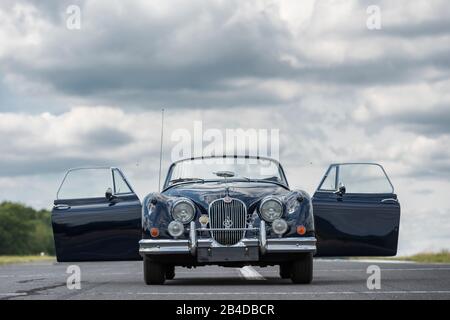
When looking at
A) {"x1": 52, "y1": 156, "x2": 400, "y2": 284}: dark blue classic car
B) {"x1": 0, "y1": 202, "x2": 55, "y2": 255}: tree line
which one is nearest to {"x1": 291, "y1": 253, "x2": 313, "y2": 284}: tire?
{"x1": 52, "y1": 156, "x2": 400, "y2": 284}: dark blue classic car

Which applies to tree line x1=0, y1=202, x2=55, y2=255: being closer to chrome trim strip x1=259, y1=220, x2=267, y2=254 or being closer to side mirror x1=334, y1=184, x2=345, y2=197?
side mirror x1=334, y1=184, x2=345, y2=197

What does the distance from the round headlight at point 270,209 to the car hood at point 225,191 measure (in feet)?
0.44

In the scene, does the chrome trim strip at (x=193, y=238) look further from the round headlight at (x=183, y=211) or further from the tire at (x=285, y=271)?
the tire at (x=285, y=271)

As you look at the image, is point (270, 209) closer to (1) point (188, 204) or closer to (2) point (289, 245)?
(2) point (289, 245)

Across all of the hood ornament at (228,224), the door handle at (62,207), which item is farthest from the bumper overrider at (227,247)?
the door handle at (62,207)

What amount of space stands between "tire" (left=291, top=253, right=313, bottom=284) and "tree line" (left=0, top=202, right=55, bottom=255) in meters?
148

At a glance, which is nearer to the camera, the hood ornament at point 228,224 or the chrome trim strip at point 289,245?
the chrome trim strip at point 289,245

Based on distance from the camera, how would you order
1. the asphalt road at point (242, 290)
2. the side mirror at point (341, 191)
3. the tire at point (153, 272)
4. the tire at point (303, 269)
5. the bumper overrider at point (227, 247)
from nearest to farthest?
the asphalt road at point (242, 290)
the bumper overrider at point (227, 247)
the tire at point (303, 269)
the tire at point (153, 272)
the side mirror at point (341, 191)

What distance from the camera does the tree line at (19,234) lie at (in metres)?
158

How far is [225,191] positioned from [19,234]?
502ft

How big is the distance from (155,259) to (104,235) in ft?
4.74

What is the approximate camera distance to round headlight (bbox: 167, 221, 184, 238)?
1241 centimetres
